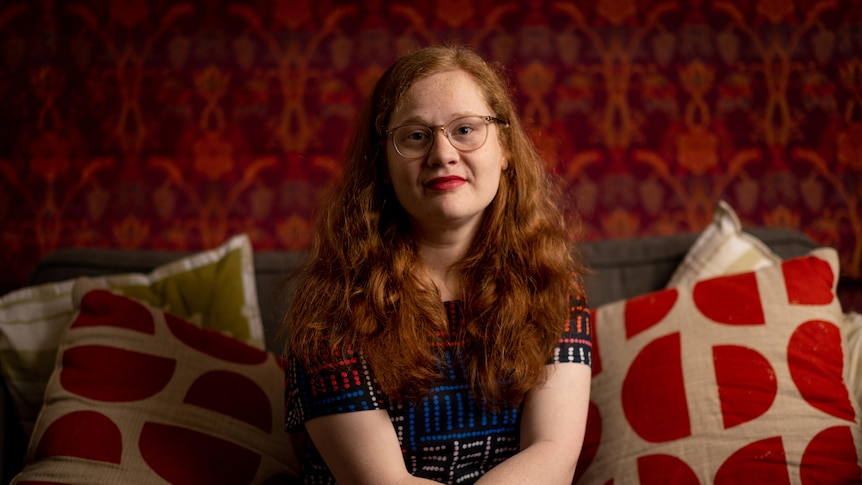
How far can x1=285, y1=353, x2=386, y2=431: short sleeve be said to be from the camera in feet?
3.81

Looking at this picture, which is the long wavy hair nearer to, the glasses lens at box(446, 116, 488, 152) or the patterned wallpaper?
the glasses lens at box(446, 116, 488, 152)

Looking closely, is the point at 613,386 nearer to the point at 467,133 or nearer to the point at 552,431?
the point at 552,431

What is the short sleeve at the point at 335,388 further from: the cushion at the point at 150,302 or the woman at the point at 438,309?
the cushion at the point at 150,302

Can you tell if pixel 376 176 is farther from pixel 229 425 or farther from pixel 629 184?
pixel 629 184

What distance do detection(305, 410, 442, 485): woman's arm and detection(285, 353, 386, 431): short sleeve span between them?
1cm

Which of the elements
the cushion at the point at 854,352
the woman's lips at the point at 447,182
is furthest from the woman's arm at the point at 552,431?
the cushion at the point at 854,352

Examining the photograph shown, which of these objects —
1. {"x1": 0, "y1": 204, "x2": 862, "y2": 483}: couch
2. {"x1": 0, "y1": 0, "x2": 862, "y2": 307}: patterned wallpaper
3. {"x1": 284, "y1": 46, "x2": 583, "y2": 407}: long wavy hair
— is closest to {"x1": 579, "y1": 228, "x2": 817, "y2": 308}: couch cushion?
{"x1": 0, "y1": 204, "x2": 862, "y2": 483}: couch

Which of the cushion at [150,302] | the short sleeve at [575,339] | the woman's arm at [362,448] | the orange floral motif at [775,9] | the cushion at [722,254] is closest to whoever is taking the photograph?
the woman's arm at [362,448]

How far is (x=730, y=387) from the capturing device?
136 centimetres

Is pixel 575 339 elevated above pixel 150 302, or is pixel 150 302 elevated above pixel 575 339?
pixel 150 302

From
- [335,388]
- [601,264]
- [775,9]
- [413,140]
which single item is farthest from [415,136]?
[775,9]

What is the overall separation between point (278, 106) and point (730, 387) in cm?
143

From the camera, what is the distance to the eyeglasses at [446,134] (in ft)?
3.88

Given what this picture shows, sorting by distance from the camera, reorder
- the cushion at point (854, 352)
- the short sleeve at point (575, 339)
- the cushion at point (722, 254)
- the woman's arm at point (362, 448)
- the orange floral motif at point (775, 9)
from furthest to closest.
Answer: the orange floral motif at point (775, 9) < the cushion at point (722, 254) < the cushion at point (854, 352) < the short sleeve at point (575, 339) < the woman's arm at point (362, 448)
